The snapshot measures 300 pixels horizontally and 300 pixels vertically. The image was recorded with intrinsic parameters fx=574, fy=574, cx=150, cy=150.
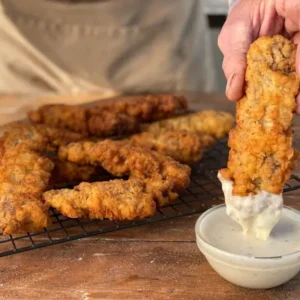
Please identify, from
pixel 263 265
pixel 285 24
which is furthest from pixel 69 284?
pixel 285 24

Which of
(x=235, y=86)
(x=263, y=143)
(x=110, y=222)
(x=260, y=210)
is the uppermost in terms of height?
(x=235, y=86)

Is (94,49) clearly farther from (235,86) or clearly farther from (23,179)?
(235,86)

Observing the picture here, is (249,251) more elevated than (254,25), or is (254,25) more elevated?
(254,25)

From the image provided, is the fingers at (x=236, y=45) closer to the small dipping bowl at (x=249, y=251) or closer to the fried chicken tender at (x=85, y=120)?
the small dipping bowl at (x=249, y=251)

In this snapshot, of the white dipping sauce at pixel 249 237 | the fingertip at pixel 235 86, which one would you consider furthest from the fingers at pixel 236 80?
the white dipping sauce at pixel 249 237

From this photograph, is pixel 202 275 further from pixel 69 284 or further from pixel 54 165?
pixel 54 165

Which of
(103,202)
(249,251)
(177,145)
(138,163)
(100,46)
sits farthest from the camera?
(100,46)

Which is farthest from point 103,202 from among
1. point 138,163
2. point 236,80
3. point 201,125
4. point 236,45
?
point 201,125

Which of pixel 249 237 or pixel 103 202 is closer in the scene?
pixel 249 237
